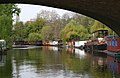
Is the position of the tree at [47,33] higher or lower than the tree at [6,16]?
lower

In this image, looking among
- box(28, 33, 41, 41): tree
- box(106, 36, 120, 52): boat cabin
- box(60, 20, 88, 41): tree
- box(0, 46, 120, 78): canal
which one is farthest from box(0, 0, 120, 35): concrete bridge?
box(28, 33, 41, 41): tree

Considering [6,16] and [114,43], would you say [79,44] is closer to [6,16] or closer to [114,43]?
[6,16]

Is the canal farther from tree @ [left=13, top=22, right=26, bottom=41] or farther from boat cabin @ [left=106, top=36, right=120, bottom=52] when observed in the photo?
tree @ [left=13, top=22, right=26, bottom=41]

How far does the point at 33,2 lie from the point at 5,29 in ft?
153

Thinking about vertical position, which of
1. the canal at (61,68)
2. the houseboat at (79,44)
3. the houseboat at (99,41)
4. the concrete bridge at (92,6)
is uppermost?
the concrete bridge at (92,6)

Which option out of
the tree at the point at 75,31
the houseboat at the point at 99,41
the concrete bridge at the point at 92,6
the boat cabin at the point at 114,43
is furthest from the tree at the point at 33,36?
the concrete bridge at the point at 92,6

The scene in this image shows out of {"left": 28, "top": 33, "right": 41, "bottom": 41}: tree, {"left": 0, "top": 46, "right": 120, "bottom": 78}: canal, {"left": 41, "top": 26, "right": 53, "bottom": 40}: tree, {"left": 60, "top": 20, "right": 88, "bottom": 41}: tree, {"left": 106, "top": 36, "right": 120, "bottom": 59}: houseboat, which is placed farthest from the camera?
{"left": 28, "top": 33, "right": 41, "bottom": 41}: tree

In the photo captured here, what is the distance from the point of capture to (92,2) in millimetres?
10359

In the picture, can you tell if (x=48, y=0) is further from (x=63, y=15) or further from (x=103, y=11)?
(x=63, y=15)

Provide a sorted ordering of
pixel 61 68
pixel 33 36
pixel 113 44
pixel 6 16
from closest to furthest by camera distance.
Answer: pixel 61 68, pixel 113 44, pixel 6 16, pixel 33 36

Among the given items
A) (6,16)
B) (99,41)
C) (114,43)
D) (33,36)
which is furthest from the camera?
(33,36)

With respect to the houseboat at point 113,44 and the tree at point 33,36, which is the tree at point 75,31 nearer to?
the tree at point 33,36

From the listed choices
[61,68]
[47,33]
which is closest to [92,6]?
[61,68]

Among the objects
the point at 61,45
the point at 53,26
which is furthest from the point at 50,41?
the point at 61,45
